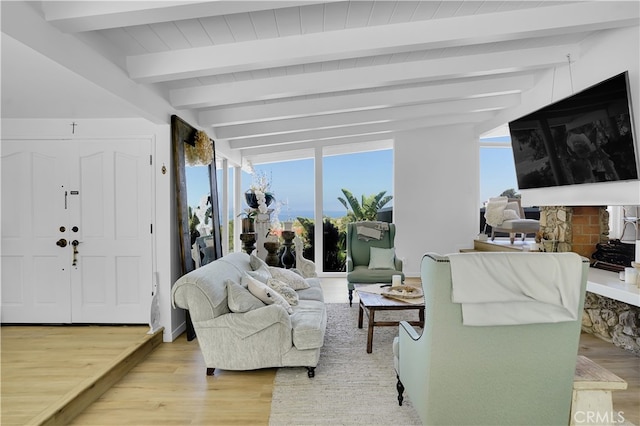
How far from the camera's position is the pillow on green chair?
5.41m

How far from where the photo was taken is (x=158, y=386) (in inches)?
117

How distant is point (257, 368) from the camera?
123 inches

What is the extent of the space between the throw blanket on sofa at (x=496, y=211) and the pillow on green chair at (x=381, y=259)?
1.96 m

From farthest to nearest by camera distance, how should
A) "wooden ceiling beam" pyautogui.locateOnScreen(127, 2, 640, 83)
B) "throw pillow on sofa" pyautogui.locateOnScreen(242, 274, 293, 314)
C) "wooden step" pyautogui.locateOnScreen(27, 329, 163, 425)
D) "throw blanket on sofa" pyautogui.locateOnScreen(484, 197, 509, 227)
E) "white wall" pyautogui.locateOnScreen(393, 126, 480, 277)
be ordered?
"white wall" pyautogui.locateOnScreen(393, 126, 480, 277) → "throw blanket on sofa" pyautogui.locateOnScreen(484, 197, 509, 227) → "throw pillow on sofa" pyautogui.locateOnScreen(242, 274, 293, 314) → "wooden ceiling beam" pyautogui.locateOnScreen(127, 2, 640, 83) → "wooden step" pyautogui.locateOnScreen(27, 329, 163, 425)

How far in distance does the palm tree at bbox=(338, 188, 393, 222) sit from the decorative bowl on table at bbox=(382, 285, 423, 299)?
11.4 feet

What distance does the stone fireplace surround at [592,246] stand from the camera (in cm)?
368

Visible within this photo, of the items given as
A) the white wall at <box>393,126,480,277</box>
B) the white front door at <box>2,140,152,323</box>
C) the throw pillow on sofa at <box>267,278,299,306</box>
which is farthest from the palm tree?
the white front door at <box>2,140,152,323</box>

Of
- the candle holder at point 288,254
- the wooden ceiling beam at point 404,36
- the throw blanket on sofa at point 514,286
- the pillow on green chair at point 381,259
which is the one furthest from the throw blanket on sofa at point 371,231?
the throw blanket on sofa at point 514,286

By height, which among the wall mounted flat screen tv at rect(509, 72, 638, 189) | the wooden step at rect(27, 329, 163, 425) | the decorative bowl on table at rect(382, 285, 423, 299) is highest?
the wall mounted flat screen tv at rect(509, 72, 638, 189)

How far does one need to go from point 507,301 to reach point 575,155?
2.69 m

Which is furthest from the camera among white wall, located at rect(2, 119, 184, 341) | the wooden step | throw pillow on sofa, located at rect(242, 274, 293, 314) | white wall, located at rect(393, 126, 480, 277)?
white wall, located at rect(393, 126, 480, 277)

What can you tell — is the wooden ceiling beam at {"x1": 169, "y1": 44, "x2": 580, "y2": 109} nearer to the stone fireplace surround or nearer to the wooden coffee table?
the stone fireplace surround

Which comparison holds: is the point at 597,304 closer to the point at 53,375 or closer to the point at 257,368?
the point at 257,368

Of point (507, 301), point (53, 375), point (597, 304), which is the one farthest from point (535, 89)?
point (53, 375)
